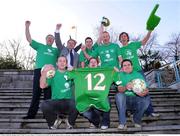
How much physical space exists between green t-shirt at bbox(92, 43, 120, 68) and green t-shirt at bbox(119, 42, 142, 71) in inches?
4.8

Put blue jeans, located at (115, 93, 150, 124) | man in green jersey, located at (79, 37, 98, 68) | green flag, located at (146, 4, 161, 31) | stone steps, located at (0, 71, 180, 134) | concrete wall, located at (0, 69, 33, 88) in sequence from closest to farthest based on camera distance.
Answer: stone steps, located at (0, 71, 180, 134) < blue jeans, located at (115, 93, 150, 124) < green flag, located at (146, 4, 161, 31) < man in green jersey, located at (79, 37, 98, 68) < concrete wall, located at (0, 69, 33, 88)

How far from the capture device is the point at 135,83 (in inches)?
216

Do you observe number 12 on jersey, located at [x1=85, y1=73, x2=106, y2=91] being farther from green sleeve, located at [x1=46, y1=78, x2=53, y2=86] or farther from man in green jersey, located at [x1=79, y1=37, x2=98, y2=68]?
man in green jersey, located at [x1=79, y1=37, x2=98, y2=68]

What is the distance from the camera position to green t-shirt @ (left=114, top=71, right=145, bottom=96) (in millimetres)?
5402

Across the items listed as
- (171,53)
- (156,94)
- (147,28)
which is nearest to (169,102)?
(156,94)

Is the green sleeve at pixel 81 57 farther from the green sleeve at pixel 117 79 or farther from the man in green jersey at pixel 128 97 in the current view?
the green sleeve at pixel 117 79

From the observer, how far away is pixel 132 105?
545 centimetres

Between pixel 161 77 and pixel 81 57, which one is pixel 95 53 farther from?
pixel 161 77

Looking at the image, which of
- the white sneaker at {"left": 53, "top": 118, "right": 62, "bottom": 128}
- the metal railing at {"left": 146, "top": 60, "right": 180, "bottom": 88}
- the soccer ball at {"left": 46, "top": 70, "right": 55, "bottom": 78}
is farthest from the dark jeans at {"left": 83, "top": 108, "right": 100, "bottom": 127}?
the metal railing at {"left": 146, "top": 60, "right": 180, "bottom": 88}

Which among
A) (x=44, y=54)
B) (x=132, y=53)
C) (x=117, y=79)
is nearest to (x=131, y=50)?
(x=132, y=53)

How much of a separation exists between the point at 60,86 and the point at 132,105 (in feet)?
4.37

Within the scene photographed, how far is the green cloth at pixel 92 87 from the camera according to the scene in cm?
525

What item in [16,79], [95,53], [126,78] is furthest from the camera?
[16,79]

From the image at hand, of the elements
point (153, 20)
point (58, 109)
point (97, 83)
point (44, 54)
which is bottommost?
point (58, 109)
